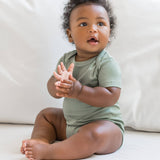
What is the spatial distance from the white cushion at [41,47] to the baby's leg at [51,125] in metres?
0.15

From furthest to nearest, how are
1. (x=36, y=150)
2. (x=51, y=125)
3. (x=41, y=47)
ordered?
(x=41, y=47) → (x=51, y=125) → (x=36, y=150)

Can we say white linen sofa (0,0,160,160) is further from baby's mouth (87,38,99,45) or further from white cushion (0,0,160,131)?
baby's mouth (87,38,99,45)

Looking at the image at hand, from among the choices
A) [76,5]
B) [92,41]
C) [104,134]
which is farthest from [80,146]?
[76,5]

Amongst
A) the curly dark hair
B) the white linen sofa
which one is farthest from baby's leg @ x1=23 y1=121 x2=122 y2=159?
the curly dark hair

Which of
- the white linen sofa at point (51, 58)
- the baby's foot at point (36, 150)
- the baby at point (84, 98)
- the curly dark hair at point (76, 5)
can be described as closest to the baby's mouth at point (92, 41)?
the baby at point (84, 98)

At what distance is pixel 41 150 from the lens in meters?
0.92

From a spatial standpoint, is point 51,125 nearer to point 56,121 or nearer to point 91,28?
point 56,121

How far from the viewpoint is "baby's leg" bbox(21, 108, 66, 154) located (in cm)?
110

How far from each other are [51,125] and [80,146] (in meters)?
0.24

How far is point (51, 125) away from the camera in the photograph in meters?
1.14

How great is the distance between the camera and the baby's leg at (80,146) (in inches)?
36.0

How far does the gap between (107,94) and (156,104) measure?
12.3 inches

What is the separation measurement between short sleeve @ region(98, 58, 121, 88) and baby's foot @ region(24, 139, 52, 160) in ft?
0.82

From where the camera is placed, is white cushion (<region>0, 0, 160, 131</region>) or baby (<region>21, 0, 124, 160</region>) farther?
white cushion (<region>0, 0, 160, 131</region>)
